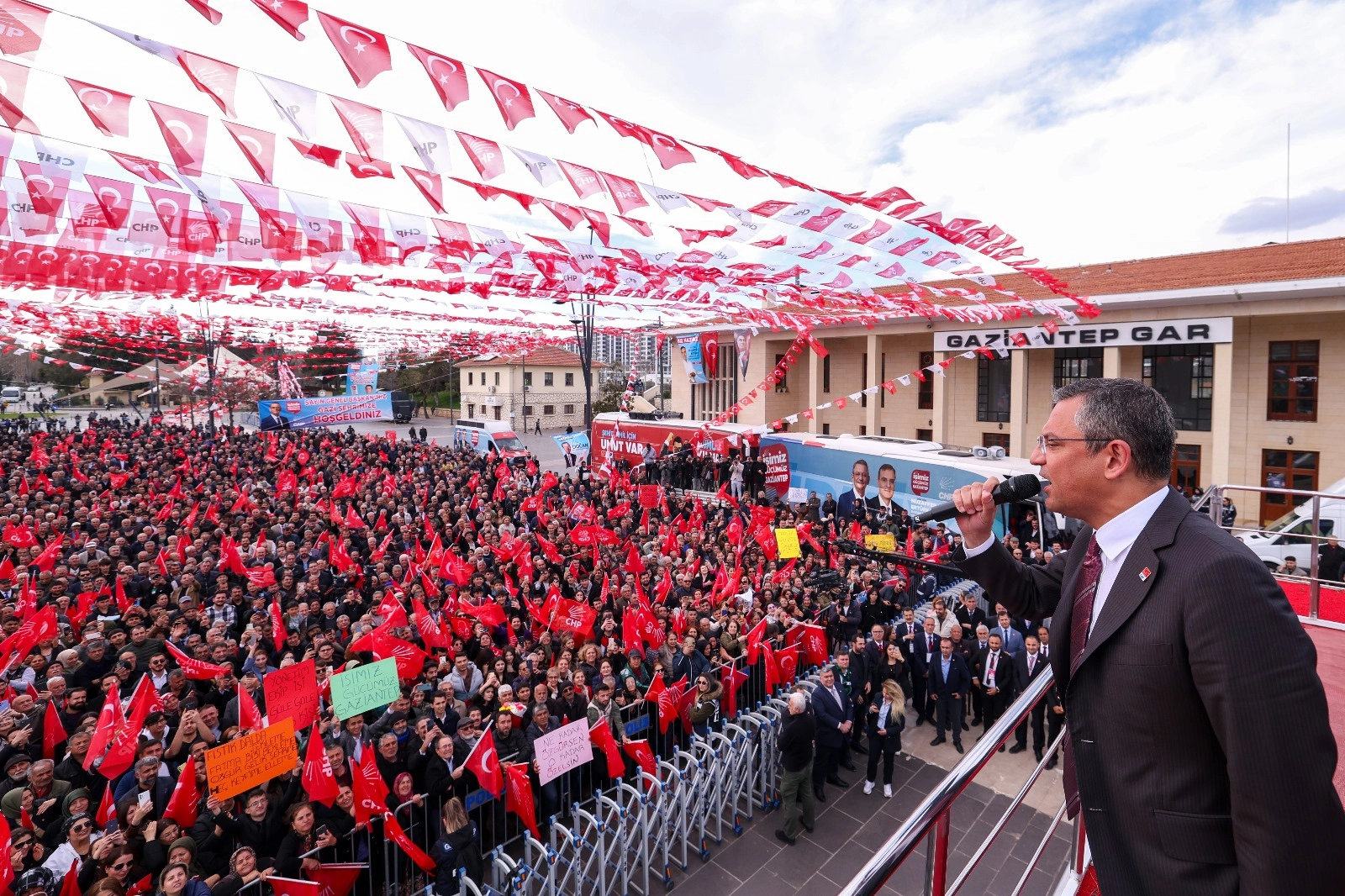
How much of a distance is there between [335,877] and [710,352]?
101 feet

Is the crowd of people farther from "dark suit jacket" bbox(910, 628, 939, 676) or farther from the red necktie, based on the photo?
the red necktie

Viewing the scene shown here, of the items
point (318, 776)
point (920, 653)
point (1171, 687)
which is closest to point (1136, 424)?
point (1171, 687)

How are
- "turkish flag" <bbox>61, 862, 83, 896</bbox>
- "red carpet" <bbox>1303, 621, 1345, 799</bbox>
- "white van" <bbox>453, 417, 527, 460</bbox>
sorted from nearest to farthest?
"red carpet" <bbox>1303, 621, 1345, 799</bbox>
"turkish flag" <bbox>61, 862, 83, 896</bbox>
"white van" <bbox>453, 417, 527, 460</bbox>

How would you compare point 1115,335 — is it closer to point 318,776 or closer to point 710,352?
point 710,352

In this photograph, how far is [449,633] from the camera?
934 cm

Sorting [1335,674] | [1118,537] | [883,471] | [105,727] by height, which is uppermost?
[1118,537]

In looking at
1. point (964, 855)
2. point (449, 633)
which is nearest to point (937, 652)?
point (964, 855)

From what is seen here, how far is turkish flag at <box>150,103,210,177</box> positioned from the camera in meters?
6.21

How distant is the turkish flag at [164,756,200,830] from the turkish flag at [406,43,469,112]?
6108 mm

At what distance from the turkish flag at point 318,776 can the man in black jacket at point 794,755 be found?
4410mm

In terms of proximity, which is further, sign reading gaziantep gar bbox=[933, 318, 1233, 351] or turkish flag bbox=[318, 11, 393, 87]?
sign reading gaziantep gar bbox=[933, 318, 1233, 351]

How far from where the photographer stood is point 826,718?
808 centimetres

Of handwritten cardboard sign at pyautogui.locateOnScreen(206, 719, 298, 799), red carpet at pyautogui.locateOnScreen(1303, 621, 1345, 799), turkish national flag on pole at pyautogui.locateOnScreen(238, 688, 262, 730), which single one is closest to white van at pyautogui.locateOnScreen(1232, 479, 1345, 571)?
red carpet at pyautogui.locateOnScreen(1303, 621, 1345, 799)

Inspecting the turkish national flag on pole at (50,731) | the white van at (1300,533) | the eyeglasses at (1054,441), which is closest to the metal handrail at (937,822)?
the eyeglasses at (1054,441)
